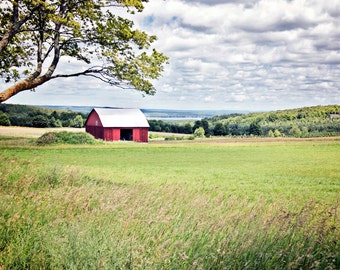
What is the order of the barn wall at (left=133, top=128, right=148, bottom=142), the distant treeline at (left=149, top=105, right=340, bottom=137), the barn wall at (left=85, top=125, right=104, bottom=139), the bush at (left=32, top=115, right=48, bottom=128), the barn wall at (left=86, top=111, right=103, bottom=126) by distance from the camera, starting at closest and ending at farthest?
Answer: the distant treeline at (left=149, top=105, right=340, bottom=137)
the barn wall at (left=133, top=128, right=148, bottom=142)
the barn wall at (left=85, top=125, right=104, bottom=139)
the barn wall at (left=86, top=111, right=103, bottom=126)
the bush at (left=32, top=115, right=48, bottom=128)

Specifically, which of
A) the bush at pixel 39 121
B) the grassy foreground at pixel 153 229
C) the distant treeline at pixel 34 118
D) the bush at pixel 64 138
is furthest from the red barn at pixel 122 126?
the grassy foreground at pixel 153 229

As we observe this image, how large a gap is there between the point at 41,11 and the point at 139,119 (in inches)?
1115

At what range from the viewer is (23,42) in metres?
17.1

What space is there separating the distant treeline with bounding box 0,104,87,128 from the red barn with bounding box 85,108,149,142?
8.43 m

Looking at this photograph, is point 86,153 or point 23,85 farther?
point 86,153

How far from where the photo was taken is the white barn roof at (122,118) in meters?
41.8

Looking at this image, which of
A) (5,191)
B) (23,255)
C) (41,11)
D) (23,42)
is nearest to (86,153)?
(23,42)

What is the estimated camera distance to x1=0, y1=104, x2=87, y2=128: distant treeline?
48.3 metres

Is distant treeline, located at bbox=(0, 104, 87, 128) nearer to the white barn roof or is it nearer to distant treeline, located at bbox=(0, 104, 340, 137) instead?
distant treeline, located at bbox=(0, 104, 340, 137)

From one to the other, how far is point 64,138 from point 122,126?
369 inches

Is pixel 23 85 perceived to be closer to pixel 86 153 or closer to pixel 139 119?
pixel 86 153

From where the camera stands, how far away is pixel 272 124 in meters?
40.8

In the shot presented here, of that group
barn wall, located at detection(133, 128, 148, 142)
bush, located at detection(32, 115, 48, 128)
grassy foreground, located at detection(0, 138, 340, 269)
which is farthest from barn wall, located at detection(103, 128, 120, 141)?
grassy foreground, located at detection(0, 138, 340, 269)

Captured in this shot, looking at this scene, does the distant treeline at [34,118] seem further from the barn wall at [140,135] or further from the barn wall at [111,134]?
the barn wall at [140,135]
